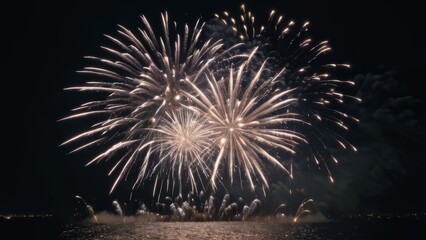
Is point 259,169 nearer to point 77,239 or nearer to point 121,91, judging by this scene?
point 121,91

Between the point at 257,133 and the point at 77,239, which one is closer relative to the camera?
the point at 257,133

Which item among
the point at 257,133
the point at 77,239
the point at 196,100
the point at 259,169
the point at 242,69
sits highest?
the point at 242,69

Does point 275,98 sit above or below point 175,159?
above

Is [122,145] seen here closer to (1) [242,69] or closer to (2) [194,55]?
(2) [194,55]

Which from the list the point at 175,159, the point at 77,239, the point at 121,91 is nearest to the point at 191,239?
the point at 77,239

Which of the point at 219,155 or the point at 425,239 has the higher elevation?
the point at 219,155

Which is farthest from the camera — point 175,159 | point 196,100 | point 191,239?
point 191,239

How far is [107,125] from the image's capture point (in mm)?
35219

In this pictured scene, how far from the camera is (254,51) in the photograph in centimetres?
3422

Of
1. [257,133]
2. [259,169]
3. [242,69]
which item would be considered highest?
[242,69]

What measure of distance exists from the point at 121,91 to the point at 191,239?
45.1m

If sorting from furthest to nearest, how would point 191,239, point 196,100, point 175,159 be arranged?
point 191,239 → point 175,159 → point 196,100

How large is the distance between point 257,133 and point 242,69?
6.20 meters

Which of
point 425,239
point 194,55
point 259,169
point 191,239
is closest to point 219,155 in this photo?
point 259,169
